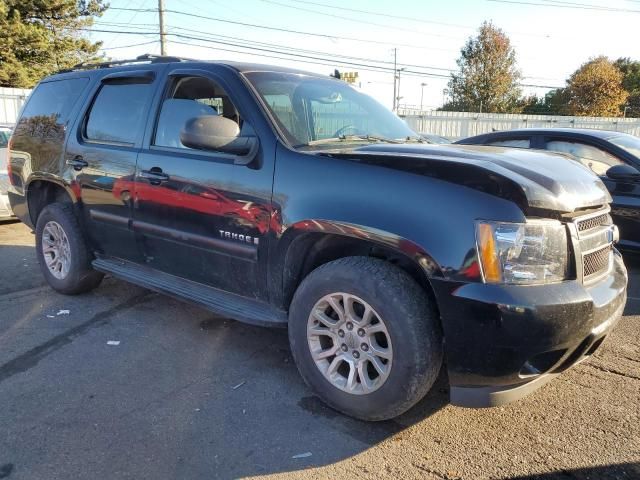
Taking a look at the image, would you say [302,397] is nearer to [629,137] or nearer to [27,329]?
[27,329]

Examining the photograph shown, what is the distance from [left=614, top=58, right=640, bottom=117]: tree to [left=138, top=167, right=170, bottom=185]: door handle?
5165cm

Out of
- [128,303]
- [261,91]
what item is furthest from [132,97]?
[128,303]

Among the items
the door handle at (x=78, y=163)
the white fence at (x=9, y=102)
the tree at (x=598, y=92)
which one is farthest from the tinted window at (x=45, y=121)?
→ the tree at (x=598, y=92)

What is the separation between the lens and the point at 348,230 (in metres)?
2.69

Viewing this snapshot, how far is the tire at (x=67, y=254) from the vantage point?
459 cm

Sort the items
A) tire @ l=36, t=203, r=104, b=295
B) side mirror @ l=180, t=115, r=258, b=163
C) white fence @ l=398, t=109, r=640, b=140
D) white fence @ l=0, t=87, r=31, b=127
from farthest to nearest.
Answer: white fence @ l=398, t=109, r=640, b=140
white fence @ l=0, t=87, r=31, b=127
tire @ l=36, t=203, r=104, b=295
side mirror @ l=180, t=115, r=258, b=163

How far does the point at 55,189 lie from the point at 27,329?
146 centimetres

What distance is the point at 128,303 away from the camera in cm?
475

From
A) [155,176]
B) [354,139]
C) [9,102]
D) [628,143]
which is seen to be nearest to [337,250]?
[354,139]

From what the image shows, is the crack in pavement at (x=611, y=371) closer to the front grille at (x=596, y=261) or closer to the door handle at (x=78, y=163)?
the front grille at (x=596, y=261)

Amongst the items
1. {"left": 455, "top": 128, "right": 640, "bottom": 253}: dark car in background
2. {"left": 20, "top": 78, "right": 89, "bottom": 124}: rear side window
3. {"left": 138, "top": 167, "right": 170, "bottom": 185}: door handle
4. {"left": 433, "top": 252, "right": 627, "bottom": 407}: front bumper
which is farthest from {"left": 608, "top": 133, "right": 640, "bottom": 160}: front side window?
{"left": 20, "top": 78, "right": 89, "bottom": 124}: rear side window

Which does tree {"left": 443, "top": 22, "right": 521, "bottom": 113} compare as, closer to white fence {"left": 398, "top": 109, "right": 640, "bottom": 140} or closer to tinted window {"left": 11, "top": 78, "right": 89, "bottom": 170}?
white fence {"left": 398, "top": 109, "right": 640, "bottom": 140}

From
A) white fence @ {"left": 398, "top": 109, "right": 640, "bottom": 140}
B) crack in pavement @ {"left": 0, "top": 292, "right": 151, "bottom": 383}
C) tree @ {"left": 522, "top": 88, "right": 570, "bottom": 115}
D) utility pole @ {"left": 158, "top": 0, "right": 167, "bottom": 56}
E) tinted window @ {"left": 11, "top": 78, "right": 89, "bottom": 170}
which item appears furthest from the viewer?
tree @ {"left": 522, "top": 88, "right": 570, "bottom": 115}

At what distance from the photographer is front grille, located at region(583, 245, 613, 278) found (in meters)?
2.64
